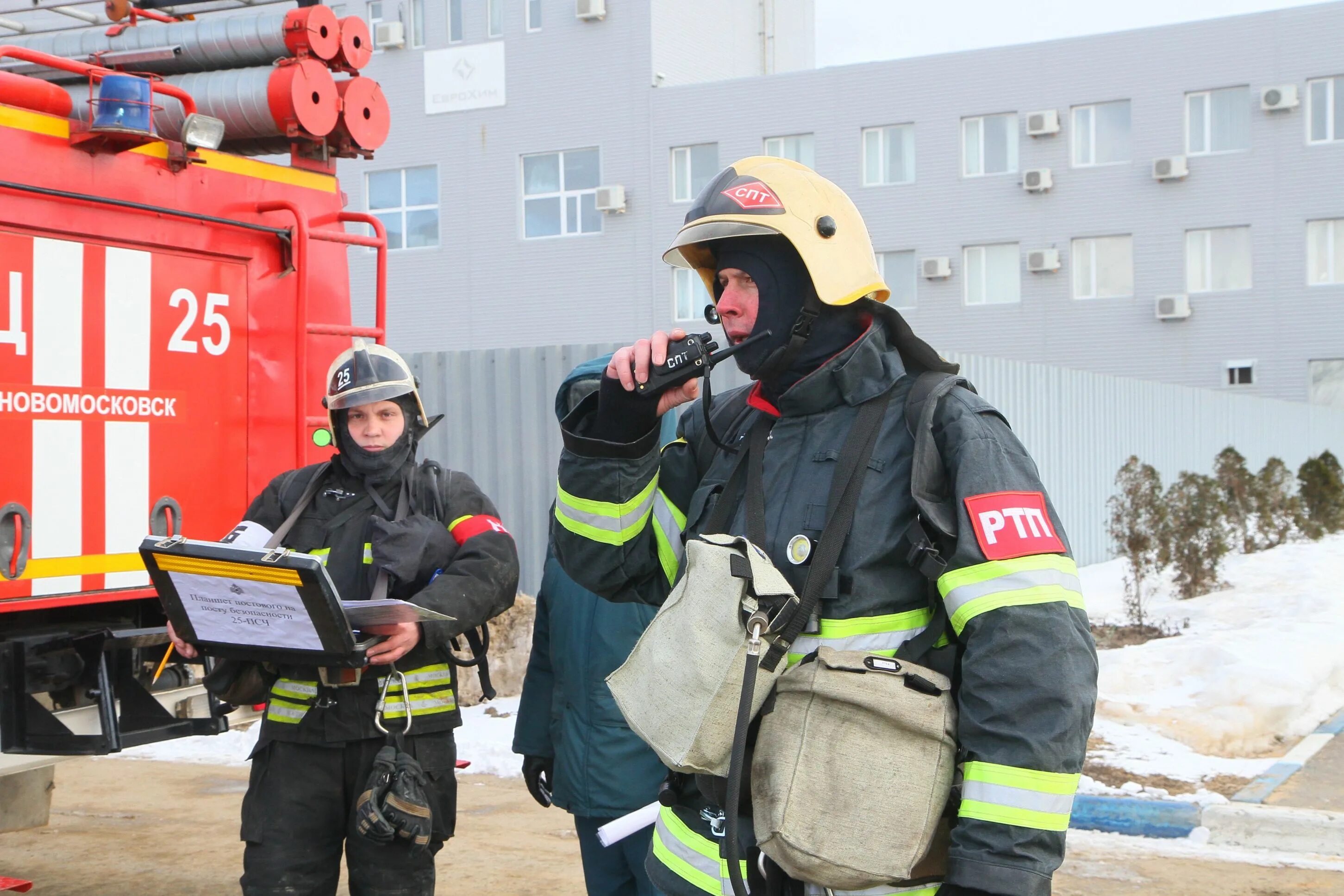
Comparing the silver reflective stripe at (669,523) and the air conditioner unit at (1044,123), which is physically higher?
the air conditioner unit at (1044,123)

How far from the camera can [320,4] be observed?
18.4 ft

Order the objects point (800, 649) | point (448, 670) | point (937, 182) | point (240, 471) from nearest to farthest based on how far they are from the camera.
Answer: point (800, 649), point (448, 670), point (240, 471), point (937, 182)

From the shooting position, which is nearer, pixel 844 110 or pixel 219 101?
pixel 219 101

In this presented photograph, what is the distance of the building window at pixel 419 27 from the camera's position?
1373 inches

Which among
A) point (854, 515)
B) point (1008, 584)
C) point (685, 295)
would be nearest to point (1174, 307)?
point (685, 295)

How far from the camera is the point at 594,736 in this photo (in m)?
3.74

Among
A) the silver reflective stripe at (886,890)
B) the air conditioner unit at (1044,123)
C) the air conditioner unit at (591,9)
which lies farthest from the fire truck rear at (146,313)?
the air conditioner unit at (591,9)

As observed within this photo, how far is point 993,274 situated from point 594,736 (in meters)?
28.9

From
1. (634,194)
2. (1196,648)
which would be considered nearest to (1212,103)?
(634,194)

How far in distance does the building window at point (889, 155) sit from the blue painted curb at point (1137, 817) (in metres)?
26.4

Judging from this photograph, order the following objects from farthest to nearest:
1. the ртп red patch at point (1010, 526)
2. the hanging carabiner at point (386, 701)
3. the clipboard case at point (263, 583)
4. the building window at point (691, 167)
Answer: the building window at point (691, 167)
the hanging carabiner at point (386, 701)
the clipboard case at point (263, 583)
the ртп red patch at point (1010, 526)

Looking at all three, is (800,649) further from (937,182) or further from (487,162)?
(487,162)

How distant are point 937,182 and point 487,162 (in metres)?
11.2

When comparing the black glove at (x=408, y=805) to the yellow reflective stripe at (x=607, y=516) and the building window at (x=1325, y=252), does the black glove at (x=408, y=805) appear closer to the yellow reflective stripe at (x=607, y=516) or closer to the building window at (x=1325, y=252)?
the yellow reflective stripe at (x=607, y=516)
